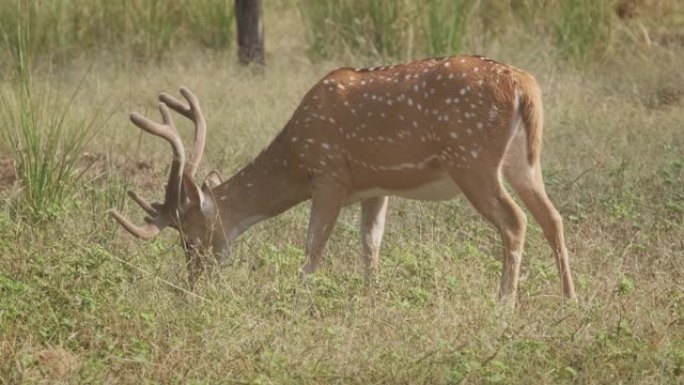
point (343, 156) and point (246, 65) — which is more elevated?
point (343, 156)

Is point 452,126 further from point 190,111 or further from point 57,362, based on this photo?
point 57,362

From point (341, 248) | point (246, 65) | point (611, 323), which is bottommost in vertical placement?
point (246, 65)

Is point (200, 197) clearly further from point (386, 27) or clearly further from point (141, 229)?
point (386, 27)

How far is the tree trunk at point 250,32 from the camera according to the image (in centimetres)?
1282

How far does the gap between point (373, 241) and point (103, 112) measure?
3.77 meters

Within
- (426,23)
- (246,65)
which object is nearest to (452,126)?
(426,23)

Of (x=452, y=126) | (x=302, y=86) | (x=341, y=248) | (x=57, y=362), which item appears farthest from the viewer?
(x=302, y=86)

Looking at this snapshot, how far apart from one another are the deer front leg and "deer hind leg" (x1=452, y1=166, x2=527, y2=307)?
0.71 m

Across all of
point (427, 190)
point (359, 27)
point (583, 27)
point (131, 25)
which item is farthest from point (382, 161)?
point (131, 25)

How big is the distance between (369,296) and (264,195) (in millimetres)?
1245

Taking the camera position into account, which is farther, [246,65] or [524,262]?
[246,65]

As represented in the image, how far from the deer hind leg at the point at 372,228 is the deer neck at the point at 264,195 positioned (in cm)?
31

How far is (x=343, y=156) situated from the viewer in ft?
24.2

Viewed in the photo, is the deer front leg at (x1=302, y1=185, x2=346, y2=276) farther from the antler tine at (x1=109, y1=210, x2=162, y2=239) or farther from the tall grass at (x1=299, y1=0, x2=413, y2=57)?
the tall grass at (x1=299, y1=0, x2=413, y2=57)
